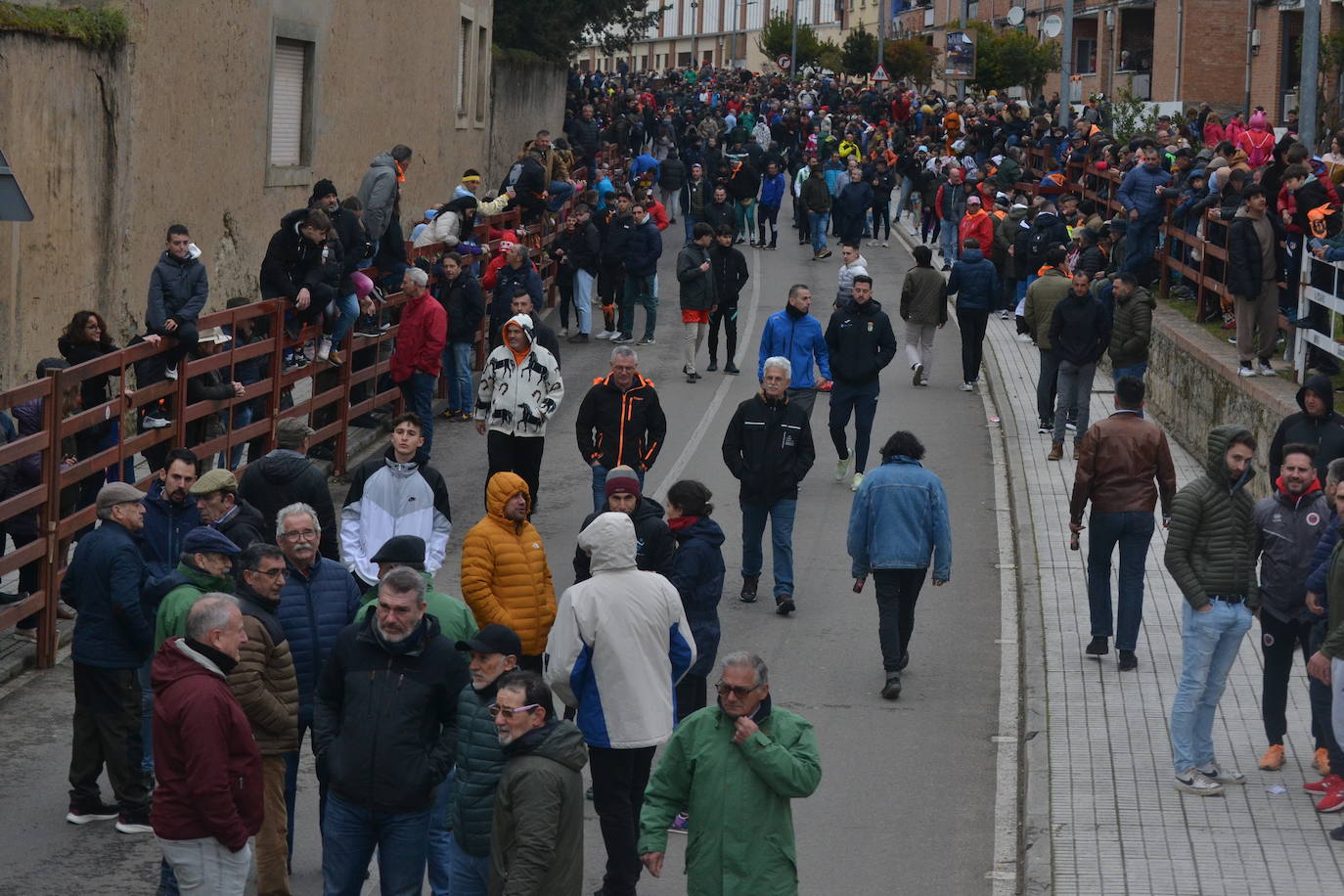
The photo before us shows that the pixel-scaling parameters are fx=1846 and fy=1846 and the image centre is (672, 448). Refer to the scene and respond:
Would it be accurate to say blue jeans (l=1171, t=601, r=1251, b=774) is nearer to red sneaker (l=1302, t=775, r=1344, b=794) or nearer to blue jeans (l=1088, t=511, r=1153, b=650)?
red sneaker (l=1302, t=775, r=1344, b=794)

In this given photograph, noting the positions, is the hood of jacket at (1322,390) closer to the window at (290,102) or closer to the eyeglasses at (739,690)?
the eyeglasses at (739,690)

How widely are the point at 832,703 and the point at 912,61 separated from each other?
51487 millimetres

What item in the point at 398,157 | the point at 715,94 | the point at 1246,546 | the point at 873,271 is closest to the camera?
the point at 1246,546

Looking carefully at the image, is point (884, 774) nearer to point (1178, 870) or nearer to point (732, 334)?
point (1178, 870)

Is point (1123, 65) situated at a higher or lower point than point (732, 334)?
higher

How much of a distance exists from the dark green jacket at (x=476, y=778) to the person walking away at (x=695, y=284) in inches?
584

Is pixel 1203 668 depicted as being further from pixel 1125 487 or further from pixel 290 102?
pixel 290 102

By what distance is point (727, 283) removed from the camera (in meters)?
22.2

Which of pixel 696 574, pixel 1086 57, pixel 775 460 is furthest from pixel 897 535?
pixel 1086 57

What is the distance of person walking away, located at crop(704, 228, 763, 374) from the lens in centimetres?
2209

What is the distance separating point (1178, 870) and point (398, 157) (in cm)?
1311

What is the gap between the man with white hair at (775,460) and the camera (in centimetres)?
1323

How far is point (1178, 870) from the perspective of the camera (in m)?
8.68

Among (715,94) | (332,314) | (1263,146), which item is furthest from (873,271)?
(715,94)
